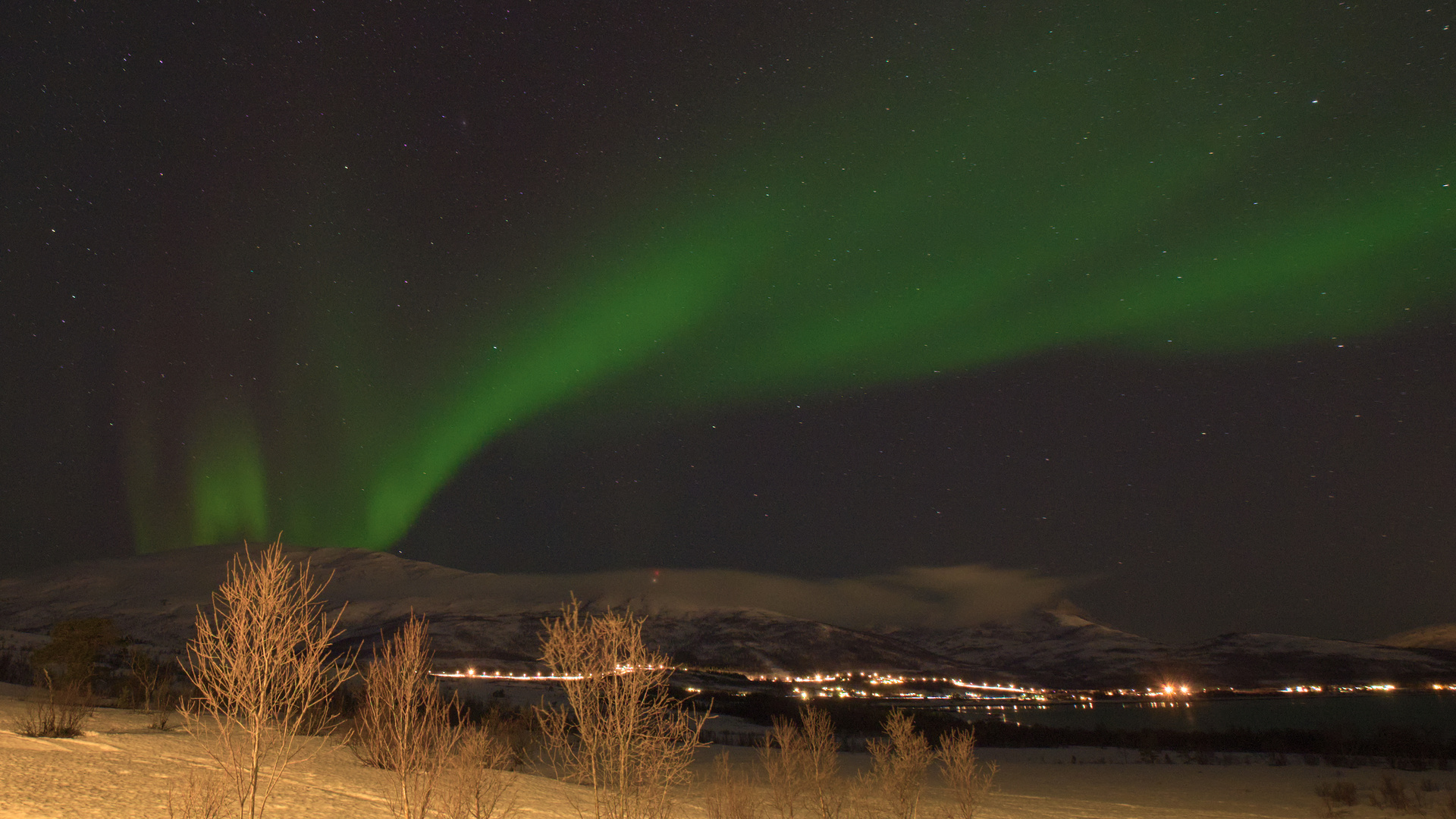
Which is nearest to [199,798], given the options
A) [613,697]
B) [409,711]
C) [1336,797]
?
[409,711]

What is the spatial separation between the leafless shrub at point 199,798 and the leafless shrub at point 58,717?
5.01m

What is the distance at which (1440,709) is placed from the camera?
3792 inches

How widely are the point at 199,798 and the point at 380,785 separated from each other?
5079 mm

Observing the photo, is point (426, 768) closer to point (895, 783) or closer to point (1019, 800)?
point (895, 783)

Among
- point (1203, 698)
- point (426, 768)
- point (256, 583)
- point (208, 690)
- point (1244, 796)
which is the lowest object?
point (1203, 698)

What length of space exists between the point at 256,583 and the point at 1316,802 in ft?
97.8

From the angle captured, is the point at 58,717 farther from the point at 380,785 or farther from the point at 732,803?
the point at 732,803

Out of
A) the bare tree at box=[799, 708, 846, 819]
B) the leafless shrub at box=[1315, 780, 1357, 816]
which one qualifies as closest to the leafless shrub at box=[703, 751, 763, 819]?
the bare tree at box=[799, 708, 846, 819]

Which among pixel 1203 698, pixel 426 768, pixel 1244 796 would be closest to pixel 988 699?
pixel 1203 698

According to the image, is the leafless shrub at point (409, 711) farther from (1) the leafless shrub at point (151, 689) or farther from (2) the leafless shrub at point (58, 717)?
(1) the leafless shrub at point (151, 689)

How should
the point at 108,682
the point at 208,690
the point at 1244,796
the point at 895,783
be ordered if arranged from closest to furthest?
the point at 208,690
the point at 895,783
the point at 1244,796
the point at 108,682

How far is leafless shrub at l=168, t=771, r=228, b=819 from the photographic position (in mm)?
8031

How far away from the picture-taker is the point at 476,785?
10.4 metres

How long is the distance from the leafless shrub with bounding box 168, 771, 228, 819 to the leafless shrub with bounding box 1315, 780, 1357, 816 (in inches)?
1047
